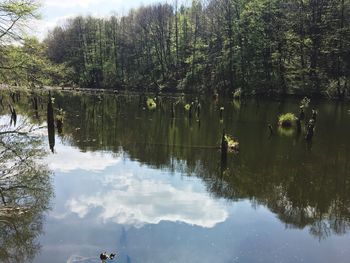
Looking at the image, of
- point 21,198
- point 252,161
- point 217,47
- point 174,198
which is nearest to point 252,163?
point 252,161

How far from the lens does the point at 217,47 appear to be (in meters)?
89.1

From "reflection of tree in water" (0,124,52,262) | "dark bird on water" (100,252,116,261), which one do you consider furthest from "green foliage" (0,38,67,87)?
"dark bird on water" (100,252,116,261)

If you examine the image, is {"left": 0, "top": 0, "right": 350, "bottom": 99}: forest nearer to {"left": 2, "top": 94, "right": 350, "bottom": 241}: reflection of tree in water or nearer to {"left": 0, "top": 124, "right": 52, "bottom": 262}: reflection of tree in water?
{"left": 2, "top": 94, "right": 350, "bottom": 241}: reflection of tree in water

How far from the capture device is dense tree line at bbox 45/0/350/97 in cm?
6925

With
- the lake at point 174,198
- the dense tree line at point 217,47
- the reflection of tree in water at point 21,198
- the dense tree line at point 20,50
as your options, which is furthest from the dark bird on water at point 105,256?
the dense tree line at point 217,47

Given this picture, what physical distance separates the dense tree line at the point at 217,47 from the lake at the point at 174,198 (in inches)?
1657

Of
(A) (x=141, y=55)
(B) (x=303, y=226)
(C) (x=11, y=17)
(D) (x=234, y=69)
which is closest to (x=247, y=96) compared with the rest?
(D) (x=234, y=69)

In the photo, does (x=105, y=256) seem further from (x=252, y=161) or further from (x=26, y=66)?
(x=26, y=66)

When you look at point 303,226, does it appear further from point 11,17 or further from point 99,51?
point 99,51

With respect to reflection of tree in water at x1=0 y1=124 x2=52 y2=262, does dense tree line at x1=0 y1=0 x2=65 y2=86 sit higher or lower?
higher

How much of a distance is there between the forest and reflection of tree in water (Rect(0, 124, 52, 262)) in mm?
18523

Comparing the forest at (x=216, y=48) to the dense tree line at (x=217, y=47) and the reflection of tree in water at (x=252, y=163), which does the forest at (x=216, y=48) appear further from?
the reflection of tree in water at (x=252, y=163)

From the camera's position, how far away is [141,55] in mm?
Result: 113188

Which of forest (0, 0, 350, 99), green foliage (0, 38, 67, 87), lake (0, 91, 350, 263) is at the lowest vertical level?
lake (0, 91, 350, 263)
